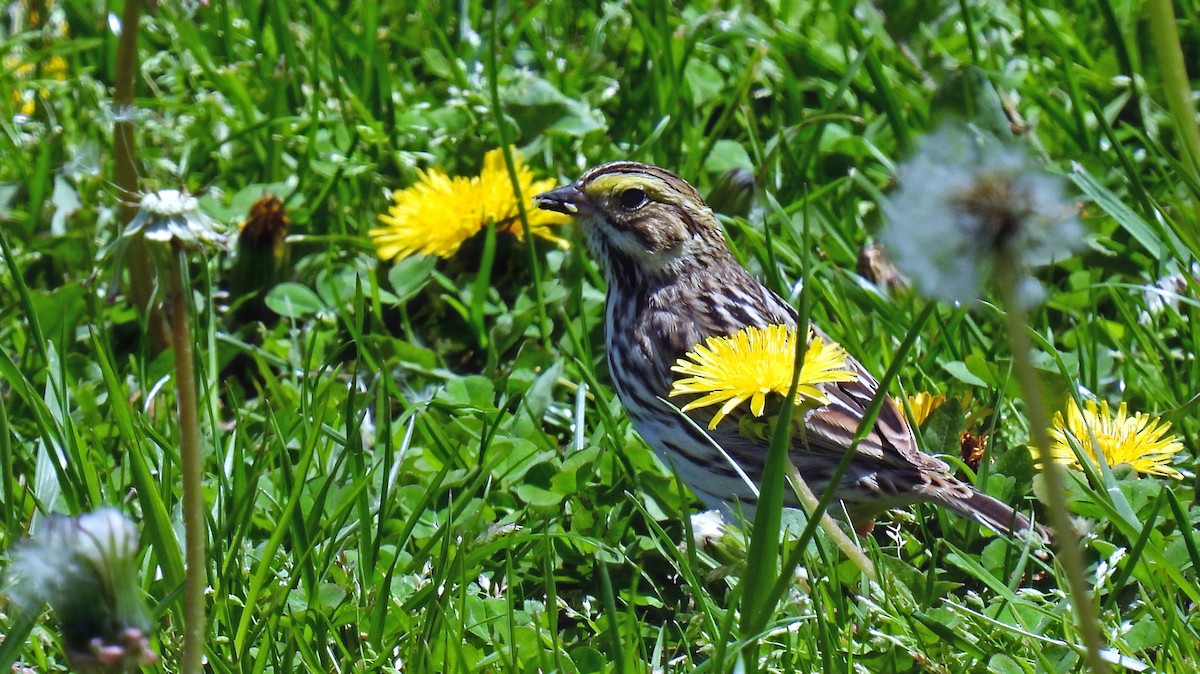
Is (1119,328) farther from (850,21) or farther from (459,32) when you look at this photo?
(459,32)

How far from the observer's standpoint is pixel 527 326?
420cm

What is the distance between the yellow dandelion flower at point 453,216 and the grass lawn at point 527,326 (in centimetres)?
2

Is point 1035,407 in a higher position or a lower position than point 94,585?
higher

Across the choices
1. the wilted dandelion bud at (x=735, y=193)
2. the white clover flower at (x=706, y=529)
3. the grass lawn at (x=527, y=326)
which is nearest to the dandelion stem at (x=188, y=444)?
the grass lawn at (x=527, y=326)

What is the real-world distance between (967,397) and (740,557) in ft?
3.17

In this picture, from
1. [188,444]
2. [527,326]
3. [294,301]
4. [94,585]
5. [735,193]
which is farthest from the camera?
[735,193]

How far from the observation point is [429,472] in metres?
3.45

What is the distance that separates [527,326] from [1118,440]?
1.71 m

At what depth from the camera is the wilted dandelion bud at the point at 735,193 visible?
173 inches

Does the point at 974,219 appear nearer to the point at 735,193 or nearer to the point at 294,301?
the point at 735,193

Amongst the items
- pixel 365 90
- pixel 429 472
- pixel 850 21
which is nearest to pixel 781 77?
pixel 850 21

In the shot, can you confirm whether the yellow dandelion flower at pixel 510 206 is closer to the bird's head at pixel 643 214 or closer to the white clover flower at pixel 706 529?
the bird's head at pixel 643 214

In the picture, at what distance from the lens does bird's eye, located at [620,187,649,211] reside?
389cm

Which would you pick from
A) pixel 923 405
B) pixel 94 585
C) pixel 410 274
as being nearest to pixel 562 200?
pixel 410 274
